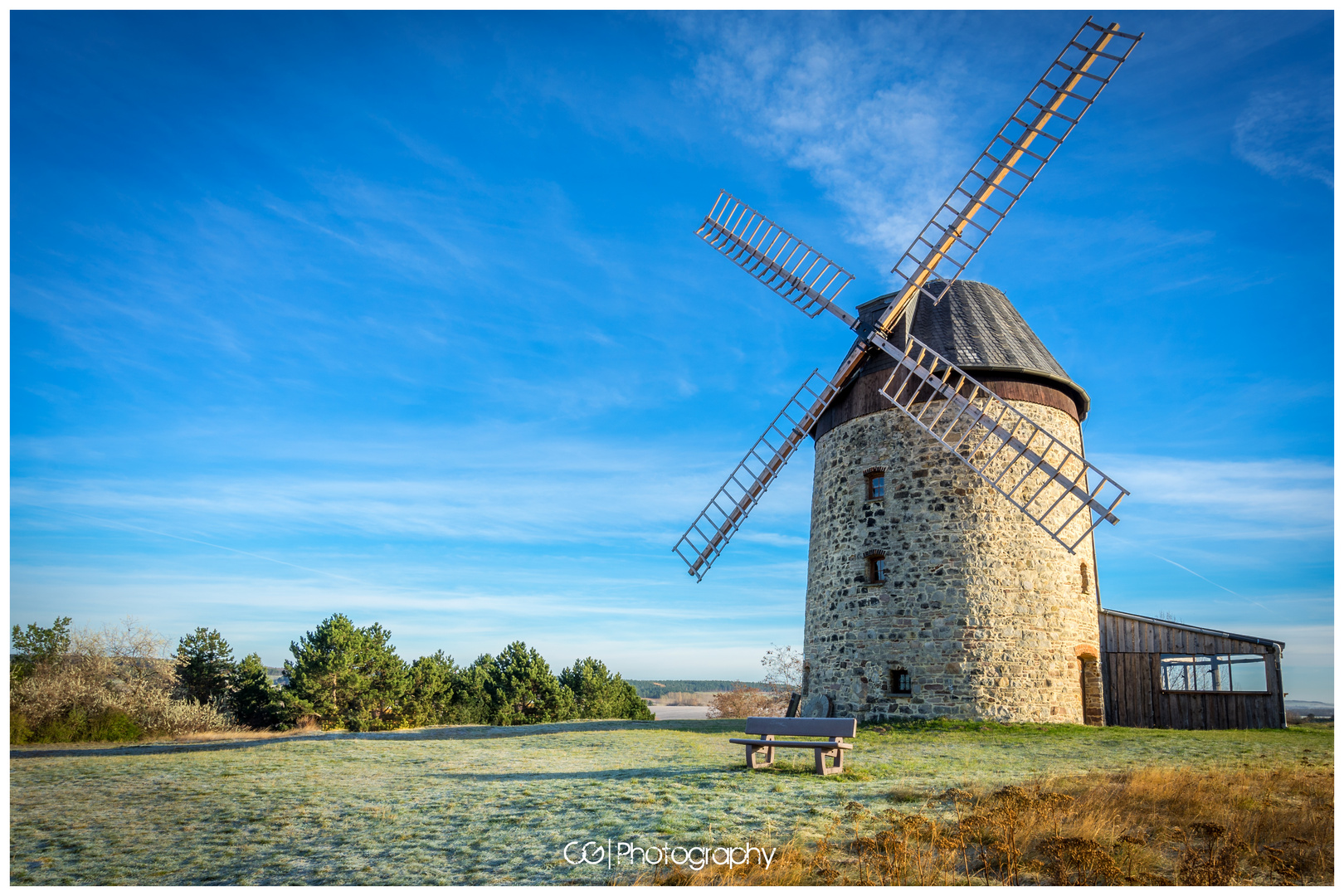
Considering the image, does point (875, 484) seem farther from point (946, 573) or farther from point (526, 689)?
point (526, 689)

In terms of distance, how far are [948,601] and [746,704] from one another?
23825 mm

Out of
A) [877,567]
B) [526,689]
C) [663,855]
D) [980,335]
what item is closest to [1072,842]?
[663,855]

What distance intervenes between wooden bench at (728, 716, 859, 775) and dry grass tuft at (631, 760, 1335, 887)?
169cm

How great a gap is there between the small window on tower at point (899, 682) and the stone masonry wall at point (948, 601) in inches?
5.3

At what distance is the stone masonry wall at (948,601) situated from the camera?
→ 14672 mm

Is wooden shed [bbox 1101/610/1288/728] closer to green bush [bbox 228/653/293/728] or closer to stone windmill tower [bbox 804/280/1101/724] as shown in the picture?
stone windmill tower [bbox 804/280/1101/724]

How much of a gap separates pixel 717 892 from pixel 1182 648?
49.2 ft

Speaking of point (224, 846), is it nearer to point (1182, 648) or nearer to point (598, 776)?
point (598, 776)

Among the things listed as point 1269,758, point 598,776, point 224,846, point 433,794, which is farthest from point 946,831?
point 1269,758

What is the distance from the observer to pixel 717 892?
5.00m

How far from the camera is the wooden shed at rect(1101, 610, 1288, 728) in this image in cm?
1531

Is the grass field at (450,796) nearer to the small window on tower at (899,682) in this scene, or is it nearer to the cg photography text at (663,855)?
the cg photography text at (663,855)

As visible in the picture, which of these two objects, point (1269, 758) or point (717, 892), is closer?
point (717, 892)

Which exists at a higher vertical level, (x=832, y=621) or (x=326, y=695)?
(x=832, y=621)
